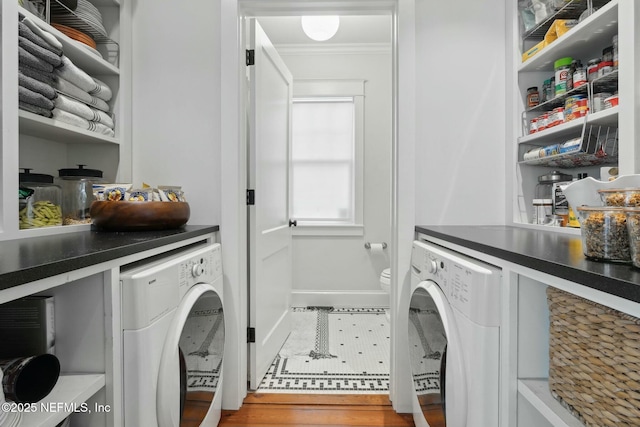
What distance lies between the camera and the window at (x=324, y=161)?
353 cm

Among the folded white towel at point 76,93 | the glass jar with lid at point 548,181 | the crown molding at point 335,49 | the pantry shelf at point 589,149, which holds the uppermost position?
the crown molding at point 335,49

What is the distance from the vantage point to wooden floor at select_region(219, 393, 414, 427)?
5.69 ft

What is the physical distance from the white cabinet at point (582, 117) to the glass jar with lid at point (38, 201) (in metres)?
1.95

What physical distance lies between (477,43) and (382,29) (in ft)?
4.69

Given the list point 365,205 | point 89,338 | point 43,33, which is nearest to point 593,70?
point 89,338

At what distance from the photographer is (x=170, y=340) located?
1097 mm

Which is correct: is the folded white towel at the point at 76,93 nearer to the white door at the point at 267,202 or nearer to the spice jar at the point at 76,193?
the spice jar at the point at 76,193

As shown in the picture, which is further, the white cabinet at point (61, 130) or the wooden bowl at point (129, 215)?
the wooden bowl at point (129, 215)

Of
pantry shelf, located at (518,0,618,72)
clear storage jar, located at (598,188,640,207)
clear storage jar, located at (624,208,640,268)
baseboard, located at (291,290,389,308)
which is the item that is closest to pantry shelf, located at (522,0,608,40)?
pantry shelf, located at (518,0,618,72)

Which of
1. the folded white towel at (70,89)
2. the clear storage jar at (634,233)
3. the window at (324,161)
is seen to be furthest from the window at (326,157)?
the clear storage jar at (634,233)

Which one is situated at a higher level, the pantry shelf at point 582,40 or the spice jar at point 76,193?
the pantry shelf at point 582,40

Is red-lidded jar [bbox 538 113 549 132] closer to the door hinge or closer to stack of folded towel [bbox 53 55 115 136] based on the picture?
the door hinge

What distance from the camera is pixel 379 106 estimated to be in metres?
3.44

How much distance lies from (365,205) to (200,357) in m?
2.41
